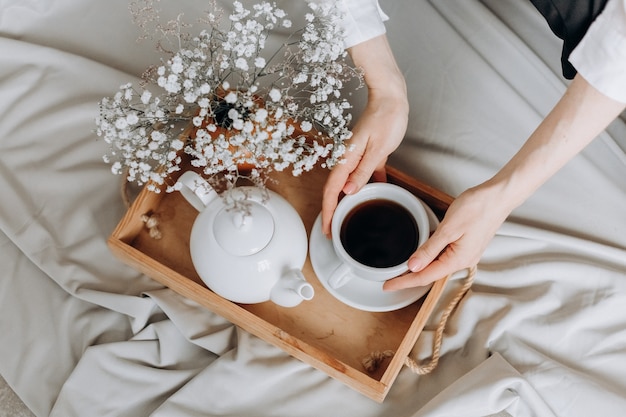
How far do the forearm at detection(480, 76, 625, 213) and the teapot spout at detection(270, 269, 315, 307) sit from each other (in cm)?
25

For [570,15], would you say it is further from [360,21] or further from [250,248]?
[250,248]

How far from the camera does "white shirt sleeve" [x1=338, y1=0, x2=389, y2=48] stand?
766mm

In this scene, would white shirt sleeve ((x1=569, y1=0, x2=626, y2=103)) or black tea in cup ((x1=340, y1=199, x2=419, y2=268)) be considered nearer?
white shirt sleeve ((x1=569, y1=0, x2=626, y2=103))

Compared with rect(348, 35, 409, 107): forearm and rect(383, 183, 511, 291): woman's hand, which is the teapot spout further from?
rect(348, 35, 409, 107): forearm

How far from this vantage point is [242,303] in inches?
30.7

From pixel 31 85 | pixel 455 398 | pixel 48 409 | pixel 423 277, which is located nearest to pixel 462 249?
pixel 423 277

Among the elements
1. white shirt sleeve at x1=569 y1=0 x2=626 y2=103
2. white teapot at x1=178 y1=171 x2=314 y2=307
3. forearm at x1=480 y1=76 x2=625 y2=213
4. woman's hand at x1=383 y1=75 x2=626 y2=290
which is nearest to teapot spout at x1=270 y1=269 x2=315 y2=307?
white teapot at x1=178 y1=171 x2=314 y2=307

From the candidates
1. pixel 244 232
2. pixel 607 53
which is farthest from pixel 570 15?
pixel 244 232

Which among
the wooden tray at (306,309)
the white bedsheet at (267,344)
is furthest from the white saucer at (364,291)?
the white bedsheet at (267,344)

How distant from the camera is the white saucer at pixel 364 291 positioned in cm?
76

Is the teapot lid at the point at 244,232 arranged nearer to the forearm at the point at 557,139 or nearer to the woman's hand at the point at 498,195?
the woman's hand at the point at 498,195

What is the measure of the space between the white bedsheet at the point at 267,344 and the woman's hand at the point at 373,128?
172 mm

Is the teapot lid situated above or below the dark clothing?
below

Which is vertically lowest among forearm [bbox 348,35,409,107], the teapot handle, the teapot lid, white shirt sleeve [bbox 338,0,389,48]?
the teapot lid
